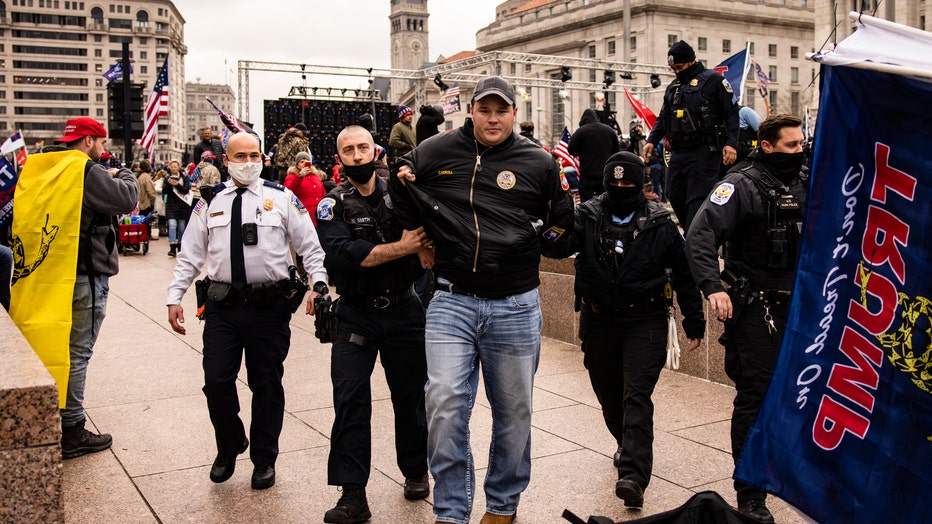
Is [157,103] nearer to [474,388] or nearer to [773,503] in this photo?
[474,388]

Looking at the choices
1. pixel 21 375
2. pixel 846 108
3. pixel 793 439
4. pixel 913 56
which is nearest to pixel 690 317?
pixel 793 439

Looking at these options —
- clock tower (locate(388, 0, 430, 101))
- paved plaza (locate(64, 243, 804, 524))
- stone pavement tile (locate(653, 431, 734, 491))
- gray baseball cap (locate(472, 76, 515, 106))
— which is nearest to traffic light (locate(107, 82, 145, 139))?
paved plaza (locate(64, 243, 804, 524))

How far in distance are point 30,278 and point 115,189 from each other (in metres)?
0.75

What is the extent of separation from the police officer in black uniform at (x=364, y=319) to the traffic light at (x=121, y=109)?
17.5 m

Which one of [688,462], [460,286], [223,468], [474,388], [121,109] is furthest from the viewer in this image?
[121,109]

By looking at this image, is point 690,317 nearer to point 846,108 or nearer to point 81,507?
point 846,108

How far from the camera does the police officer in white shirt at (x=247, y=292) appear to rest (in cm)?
534

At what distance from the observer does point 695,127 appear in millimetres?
8016

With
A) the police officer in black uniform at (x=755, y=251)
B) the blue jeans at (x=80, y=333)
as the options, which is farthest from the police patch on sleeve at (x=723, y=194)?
the blue jeans at (x=80, y=333)

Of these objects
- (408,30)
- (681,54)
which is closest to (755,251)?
(681,54)

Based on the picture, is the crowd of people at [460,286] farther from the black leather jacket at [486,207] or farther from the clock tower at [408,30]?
the clock tower at [408,30]

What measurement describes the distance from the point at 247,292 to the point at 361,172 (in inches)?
38.8

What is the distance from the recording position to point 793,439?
10.8ft

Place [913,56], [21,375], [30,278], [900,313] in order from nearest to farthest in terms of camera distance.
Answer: [913,56] → [900,313] → [21,375] → [30,278]
